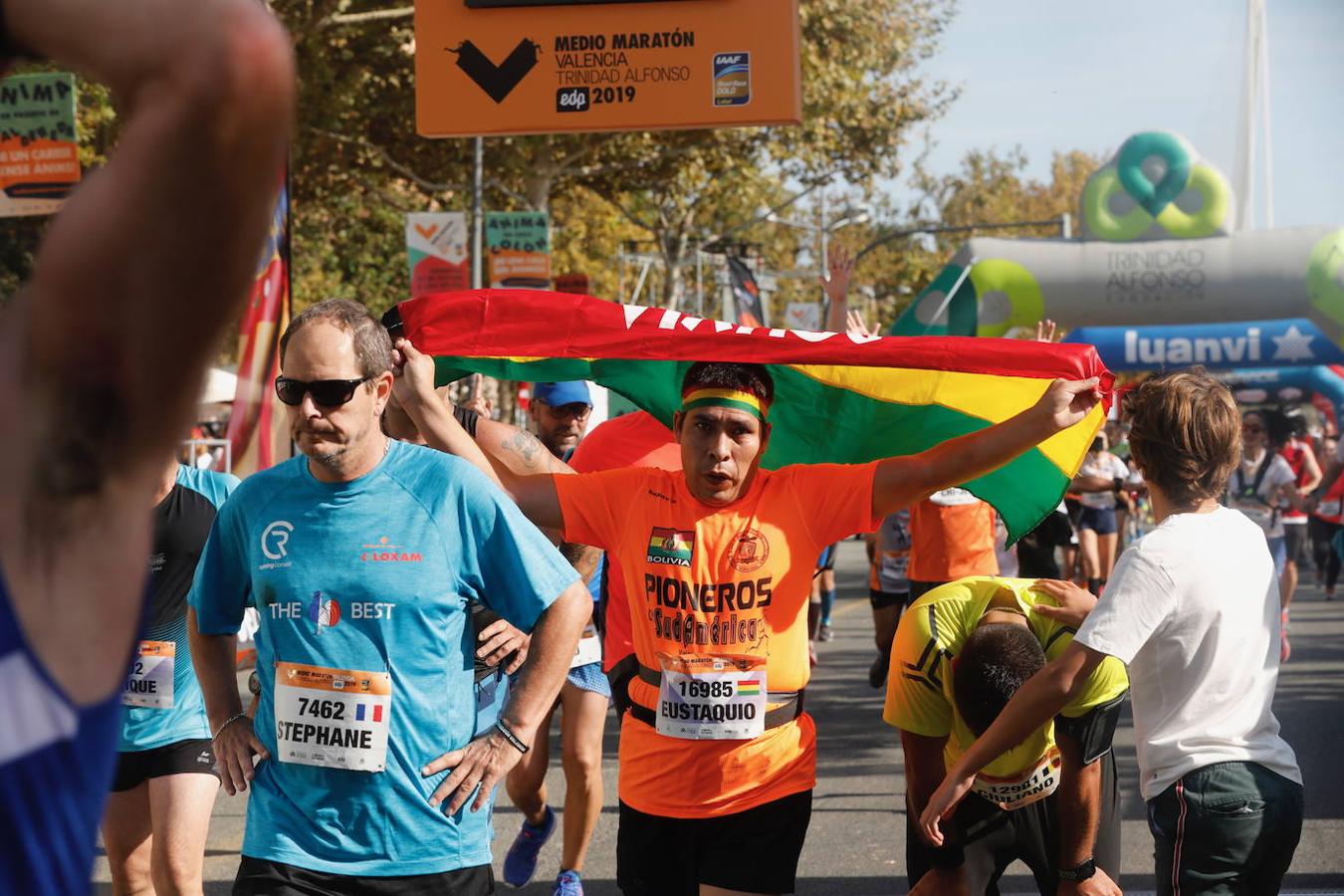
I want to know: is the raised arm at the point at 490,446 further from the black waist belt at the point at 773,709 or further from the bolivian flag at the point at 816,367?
the black waist belt at the point at 773,709

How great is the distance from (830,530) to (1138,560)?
0.99 metres

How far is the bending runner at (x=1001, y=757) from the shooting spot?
15.0 ft

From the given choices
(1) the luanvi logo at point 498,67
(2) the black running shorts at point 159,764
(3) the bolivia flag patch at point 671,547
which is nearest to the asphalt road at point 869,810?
(2) the black running shorts at point 159,764

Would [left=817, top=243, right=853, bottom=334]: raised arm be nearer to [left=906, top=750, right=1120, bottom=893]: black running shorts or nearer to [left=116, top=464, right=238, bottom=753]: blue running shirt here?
[left=906, top=750, right=1120, bottom=893]: black running shorts

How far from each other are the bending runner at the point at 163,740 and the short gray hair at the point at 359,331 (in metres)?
1.53

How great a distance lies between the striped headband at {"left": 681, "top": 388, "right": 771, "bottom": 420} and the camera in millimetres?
4707

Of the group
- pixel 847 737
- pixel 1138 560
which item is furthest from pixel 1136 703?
pixel 847 737

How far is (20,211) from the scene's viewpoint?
13.7 meters

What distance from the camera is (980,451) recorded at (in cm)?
439

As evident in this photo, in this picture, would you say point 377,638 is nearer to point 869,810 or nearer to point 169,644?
point 169,644

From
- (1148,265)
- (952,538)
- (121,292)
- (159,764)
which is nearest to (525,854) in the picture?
(159,764)

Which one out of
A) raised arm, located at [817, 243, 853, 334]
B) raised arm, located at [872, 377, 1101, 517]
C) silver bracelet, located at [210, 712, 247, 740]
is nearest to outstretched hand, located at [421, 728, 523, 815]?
silver bracelet, located at [210, 712, 247, 740]

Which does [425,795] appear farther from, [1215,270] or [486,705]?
[1215,270]

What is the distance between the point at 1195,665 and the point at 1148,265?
1883cm
